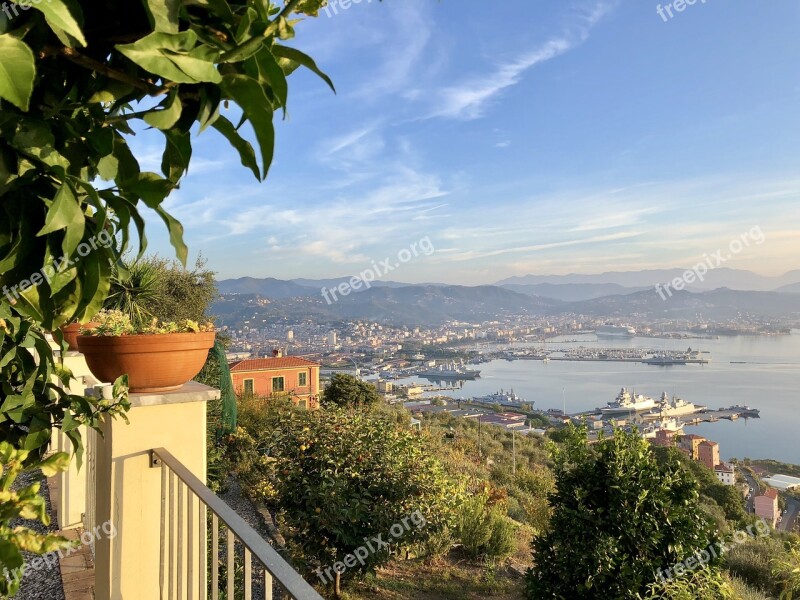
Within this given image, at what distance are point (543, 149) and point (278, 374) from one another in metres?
13.0

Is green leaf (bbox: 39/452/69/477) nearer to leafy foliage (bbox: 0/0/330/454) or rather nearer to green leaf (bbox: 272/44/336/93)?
leafy foliage (bbox: 0/0/330/454)

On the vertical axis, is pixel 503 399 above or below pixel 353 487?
below

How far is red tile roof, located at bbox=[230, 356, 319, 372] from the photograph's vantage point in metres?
16.7

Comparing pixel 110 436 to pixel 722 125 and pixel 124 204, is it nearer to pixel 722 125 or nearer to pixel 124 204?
pixel 124 204

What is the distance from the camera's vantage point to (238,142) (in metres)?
0.49

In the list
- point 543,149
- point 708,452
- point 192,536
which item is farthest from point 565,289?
point 192,536

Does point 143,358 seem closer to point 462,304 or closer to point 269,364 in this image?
point 269,364

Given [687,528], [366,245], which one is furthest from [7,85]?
[366,245]

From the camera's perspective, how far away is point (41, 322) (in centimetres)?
59

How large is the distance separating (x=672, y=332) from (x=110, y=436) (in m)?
31.3

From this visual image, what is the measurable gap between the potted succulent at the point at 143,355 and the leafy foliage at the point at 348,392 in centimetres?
771

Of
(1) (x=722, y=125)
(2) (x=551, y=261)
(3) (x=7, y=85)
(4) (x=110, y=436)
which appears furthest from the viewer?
(2) (x=551, y=261)

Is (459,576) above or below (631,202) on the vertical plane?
below

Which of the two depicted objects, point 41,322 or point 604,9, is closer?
point 41,322
